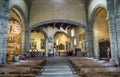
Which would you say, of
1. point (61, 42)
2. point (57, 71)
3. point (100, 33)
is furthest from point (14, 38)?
point (57, 71)

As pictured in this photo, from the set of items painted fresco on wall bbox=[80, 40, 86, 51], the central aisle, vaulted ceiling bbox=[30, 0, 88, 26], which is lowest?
the central aisle

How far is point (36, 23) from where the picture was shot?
17062mm

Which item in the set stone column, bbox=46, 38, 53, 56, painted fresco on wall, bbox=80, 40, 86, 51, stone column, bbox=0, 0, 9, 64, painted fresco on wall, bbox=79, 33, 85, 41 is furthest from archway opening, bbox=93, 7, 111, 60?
Answer: stone column, bbox=0, 0, 9, 64

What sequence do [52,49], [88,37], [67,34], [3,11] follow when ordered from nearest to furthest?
1. [3,11]
2. [88,37]
3. [52,49]
4. [67,34]

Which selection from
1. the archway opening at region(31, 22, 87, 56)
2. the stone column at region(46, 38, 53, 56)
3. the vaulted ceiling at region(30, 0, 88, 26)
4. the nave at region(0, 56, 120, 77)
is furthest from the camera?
the stone column at region(46, 38, 53, 56)

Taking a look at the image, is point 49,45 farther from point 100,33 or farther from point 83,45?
point 100,33

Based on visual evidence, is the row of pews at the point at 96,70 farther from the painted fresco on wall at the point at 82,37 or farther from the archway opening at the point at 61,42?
the archway opening at the point at 61,42

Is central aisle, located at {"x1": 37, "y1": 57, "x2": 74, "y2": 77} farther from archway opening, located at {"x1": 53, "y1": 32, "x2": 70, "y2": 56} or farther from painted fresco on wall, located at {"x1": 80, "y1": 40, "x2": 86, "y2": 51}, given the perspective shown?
archway opening, located at {"x1": 53, "y1": 32, "x2": 70, "y2": 56}

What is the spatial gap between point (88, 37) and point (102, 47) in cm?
183

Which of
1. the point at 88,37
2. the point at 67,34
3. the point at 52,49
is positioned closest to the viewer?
the point at 88,37

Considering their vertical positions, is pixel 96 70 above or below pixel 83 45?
below

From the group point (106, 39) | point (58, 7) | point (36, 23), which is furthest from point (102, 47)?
point (36, 23)

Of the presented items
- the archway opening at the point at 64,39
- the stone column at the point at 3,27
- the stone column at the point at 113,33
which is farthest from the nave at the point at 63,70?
the archway opening at the point at 64,39

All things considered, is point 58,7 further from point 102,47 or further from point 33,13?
point 102,47
